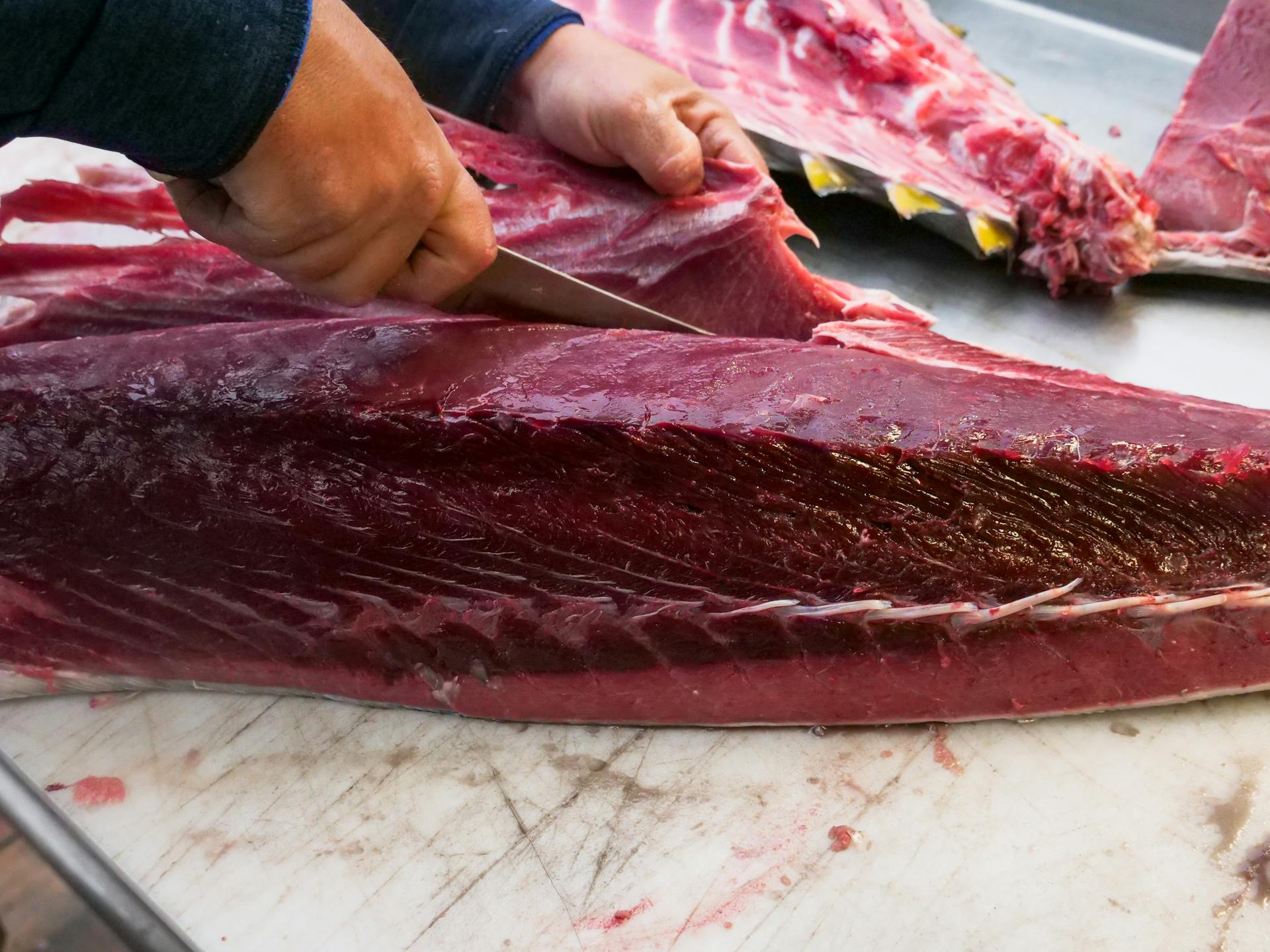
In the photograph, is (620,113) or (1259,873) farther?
(620,113)

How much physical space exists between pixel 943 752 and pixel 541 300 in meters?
1.33

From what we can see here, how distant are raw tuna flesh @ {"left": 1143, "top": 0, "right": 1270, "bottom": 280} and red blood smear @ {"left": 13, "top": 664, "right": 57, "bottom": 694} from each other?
3.24 m

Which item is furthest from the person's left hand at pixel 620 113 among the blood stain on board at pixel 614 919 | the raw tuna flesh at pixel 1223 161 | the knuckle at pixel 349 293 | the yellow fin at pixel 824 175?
the blood stain on board at pixel 614 919

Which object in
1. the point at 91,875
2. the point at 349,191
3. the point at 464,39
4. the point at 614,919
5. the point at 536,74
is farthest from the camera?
the point at 464,39

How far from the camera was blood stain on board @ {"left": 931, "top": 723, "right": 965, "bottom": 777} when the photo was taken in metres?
1.98

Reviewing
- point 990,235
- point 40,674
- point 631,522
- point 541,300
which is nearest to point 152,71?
point 541,300

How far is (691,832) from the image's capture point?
6.41 feet

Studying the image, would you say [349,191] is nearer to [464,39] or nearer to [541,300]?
[541,300]

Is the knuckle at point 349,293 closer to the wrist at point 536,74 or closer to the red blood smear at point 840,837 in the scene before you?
the wrist at point 536,74

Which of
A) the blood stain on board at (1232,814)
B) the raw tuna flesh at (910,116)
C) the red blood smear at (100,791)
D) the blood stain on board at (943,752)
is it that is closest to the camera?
the blood stain on board at (1232,814)

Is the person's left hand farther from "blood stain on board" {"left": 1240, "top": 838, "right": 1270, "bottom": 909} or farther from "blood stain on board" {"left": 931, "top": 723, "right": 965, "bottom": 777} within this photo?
"blood stain on board" {"left": 1240, "top": 838, "right": 1270, "bottom": 909}

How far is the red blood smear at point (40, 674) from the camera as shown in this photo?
224 cm

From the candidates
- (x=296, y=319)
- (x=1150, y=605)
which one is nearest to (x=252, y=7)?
(x=296, y=319)

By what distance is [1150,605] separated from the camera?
1854mm
